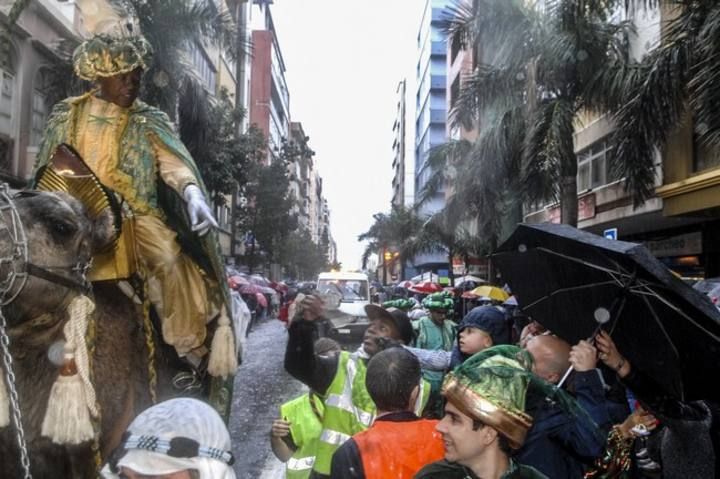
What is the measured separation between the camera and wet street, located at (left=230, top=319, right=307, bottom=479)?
8.01 meters

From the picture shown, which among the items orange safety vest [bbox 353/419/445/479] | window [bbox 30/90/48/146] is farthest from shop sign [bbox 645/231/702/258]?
orange safety vest [bbox 353/419/445/479]

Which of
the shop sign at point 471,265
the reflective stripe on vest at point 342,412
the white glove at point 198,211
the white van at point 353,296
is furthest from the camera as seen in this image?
the shop sign at point 471,265

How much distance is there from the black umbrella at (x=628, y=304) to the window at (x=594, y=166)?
18380 millimetres

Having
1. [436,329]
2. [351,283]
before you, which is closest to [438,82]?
[351,283]

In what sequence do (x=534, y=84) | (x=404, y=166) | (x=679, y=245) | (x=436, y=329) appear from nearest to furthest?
(x=436, y=329), (x=534, y=84), (x=679, y=245), (x=404, y=166)

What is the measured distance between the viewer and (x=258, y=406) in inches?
465

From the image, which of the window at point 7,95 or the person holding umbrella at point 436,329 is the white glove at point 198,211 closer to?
the person holding umbrella at point 436,329

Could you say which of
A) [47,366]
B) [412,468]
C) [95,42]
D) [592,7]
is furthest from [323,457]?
[592,7]

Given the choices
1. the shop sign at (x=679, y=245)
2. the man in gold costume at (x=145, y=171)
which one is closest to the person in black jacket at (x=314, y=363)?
the man in gold costume at (x=145, y=171)

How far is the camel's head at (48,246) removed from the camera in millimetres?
2709

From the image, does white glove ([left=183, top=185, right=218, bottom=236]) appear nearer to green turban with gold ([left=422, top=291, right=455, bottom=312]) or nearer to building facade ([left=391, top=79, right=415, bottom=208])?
green turban with gold ([left=422, top=291, right=455, bottom=312])

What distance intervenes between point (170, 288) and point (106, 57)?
1.26 metres

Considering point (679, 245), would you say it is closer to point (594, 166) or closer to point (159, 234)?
point (594, 166)

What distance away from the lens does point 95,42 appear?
3.92 meters
